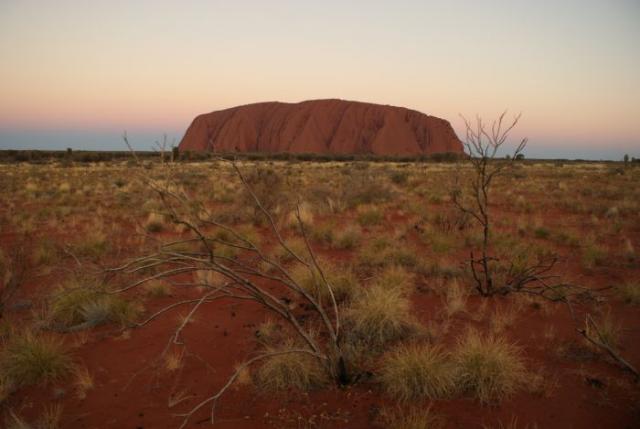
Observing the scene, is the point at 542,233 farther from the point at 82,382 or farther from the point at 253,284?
the point at 82,382

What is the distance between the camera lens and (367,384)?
128 inches

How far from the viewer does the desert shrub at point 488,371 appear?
3.03m

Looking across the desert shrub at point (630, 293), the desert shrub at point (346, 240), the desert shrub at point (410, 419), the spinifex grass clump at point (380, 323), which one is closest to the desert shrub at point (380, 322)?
the spinifex grass clump at point (380, 323)

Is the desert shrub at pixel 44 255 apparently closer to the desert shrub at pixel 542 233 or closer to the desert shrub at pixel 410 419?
the desert shrub at pixel 410 419

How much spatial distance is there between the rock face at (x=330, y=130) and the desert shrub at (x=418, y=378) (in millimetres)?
87889

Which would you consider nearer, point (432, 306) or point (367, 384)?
point (367, 384)

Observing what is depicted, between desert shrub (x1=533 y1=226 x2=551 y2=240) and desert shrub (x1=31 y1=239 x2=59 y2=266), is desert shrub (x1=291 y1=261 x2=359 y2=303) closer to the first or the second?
desert shrub (x1=31 y1=239 x2=59 y2=266)

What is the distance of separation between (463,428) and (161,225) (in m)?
8.88

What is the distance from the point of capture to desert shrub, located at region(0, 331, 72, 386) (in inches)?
132

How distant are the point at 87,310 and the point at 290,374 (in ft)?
8.88

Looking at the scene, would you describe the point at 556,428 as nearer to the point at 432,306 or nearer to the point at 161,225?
the point at 432,306

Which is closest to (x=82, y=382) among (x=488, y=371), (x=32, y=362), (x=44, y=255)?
(x=32, y=362)

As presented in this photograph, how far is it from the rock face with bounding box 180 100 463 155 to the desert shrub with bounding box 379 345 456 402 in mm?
87889

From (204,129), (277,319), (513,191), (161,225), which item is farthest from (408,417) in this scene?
(204,129)
